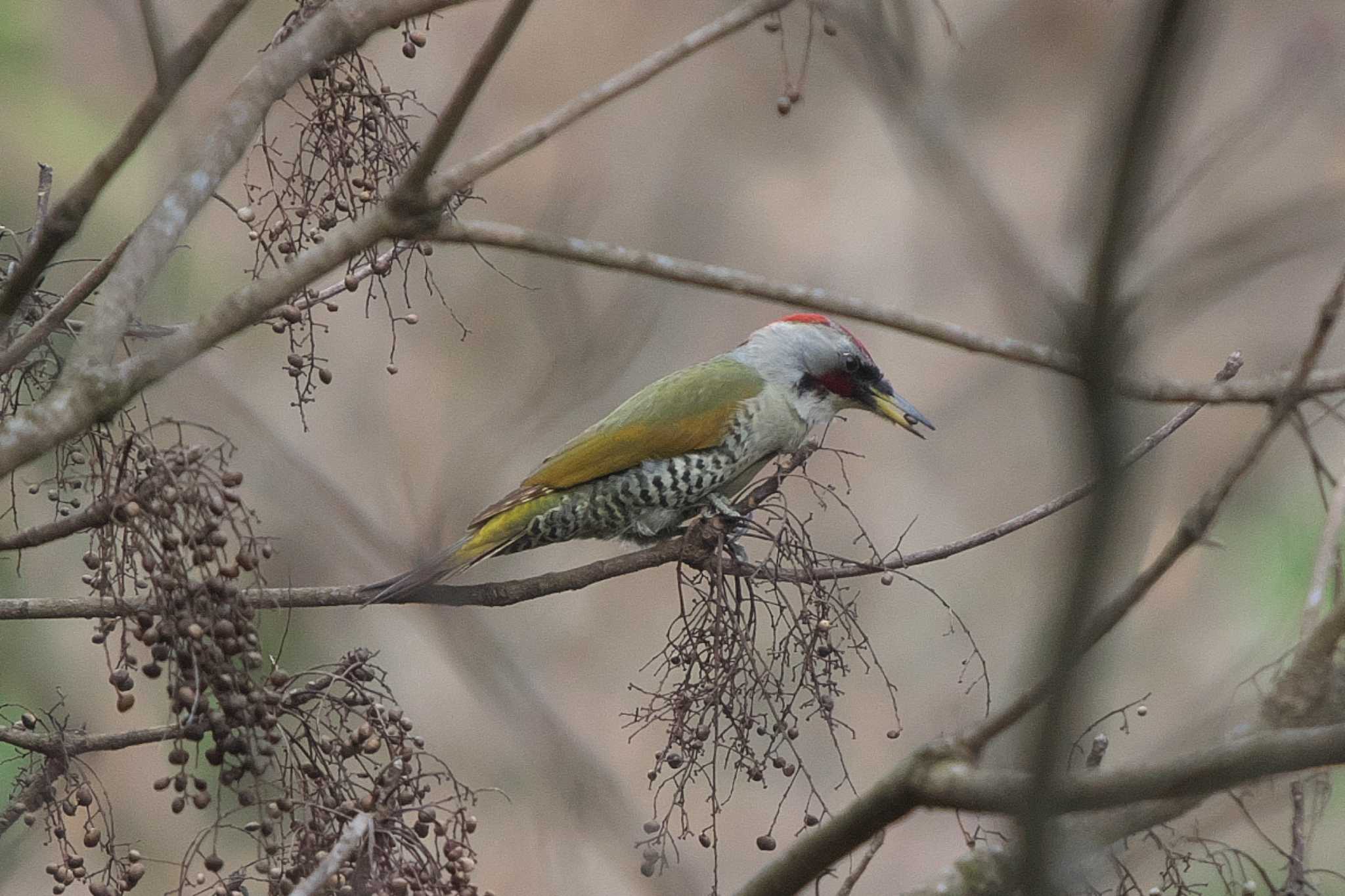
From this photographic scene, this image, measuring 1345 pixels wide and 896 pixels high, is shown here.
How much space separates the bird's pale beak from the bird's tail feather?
108cm

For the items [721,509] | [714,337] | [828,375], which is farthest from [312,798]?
[714,337]

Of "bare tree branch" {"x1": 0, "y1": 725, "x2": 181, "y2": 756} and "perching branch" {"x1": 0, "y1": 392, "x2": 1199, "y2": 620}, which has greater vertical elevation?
"perching branch" {"x1": 0, "y1": 392, "x2": 1199, "y2": 620}

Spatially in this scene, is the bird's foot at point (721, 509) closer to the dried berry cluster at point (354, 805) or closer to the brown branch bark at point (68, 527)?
the dried berry cluster at point (354, 805)

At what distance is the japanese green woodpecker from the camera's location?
4.03 meters

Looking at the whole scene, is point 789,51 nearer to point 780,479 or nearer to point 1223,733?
point 780,479

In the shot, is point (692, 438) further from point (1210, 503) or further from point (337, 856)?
point (1210, 503)

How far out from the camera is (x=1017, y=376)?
930cm

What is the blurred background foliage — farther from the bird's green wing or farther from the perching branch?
the perching branch

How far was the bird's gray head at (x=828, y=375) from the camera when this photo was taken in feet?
14.7

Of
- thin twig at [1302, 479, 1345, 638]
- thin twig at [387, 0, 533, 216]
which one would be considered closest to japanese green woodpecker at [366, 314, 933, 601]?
thin twig at [387, 0, 533, 216]

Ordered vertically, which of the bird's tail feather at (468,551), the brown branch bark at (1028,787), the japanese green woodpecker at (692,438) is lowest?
the brown branch bark at (1028,787)

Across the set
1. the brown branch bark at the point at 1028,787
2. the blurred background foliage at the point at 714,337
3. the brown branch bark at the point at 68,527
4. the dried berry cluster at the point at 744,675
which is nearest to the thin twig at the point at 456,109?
the brown branch bark at the point at 68,527

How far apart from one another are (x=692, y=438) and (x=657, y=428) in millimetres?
107

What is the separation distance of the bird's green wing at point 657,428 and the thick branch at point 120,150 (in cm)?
189
